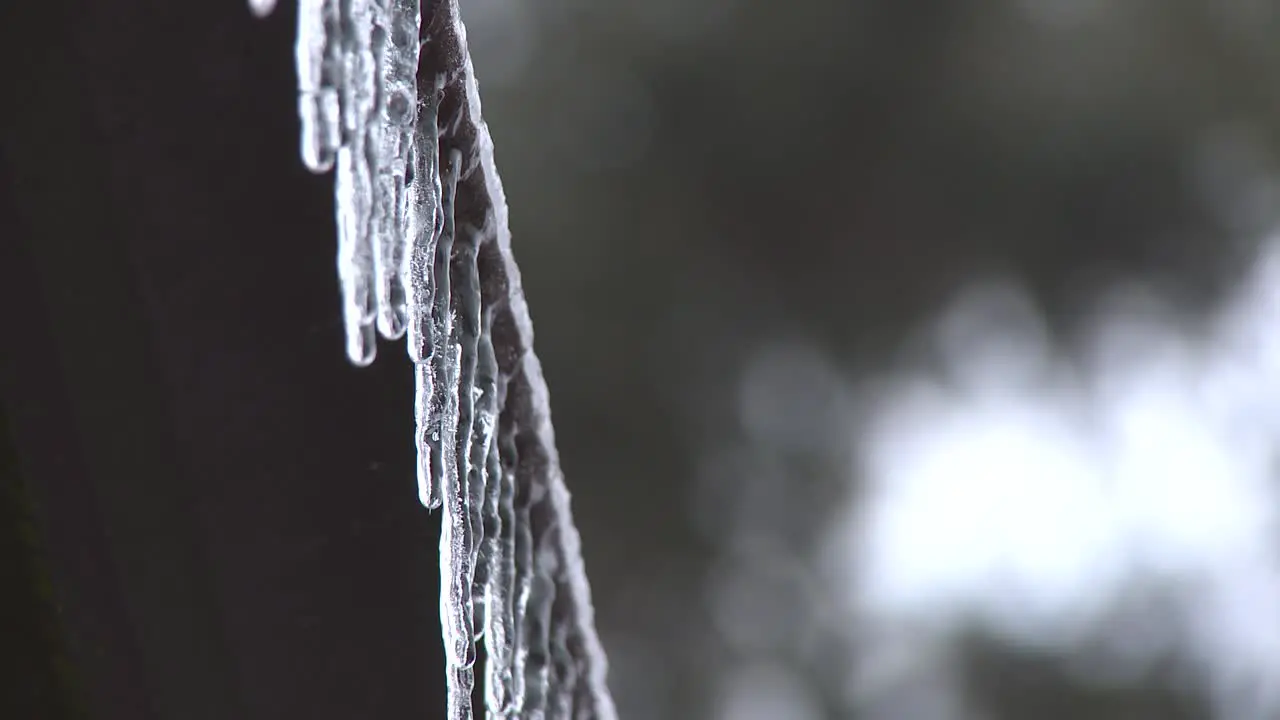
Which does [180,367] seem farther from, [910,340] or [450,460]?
[910,340]

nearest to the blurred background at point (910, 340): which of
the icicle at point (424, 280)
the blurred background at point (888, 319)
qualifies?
the blurred background at point (888, 319)

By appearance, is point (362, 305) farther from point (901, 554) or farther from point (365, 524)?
point (901, 554)

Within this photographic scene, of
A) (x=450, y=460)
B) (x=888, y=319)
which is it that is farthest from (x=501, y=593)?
(x=888, y=319)

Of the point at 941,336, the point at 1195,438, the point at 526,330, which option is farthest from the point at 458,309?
the point at 1195,438

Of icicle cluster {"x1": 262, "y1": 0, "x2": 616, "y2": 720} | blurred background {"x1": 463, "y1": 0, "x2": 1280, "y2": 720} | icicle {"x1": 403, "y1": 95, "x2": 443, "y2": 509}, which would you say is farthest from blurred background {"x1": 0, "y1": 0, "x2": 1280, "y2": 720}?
icicle {"x1": 403, "y1": 95, "x2": 443, "y2": 509}

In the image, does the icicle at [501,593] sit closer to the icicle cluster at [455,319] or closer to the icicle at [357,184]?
the icicle cluster at [455,319]

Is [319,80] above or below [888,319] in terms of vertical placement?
below
